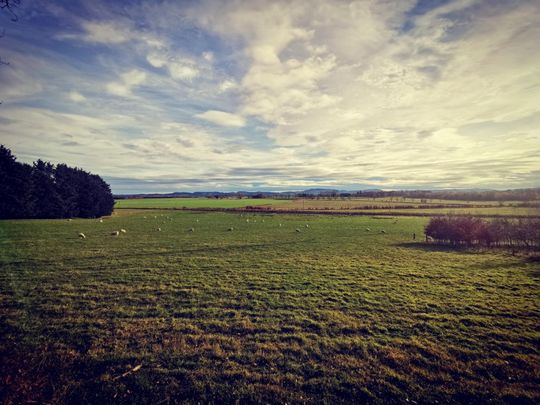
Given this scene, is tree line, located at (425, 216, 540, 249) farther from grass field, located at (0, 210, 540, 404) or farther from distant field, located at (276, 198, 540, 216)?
distant field, located at (276, 198, 540, 216)

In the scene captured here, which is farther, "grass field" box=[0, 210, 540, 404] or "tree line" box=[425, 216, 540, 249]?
"tree line" box=[425, 216, 540, 249]

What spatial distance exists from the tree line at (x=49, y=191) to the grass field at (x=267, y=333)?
48.2 meters

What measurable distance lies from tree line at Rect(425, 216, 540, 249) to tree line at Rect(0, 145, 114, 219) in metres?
75.4

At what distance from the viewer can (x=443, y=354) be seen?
7172 millimetres

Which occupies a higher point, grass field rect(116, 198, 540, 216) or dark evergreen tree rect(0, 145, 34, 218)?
dark evergreen tree rect(0, 145, 34, 218)

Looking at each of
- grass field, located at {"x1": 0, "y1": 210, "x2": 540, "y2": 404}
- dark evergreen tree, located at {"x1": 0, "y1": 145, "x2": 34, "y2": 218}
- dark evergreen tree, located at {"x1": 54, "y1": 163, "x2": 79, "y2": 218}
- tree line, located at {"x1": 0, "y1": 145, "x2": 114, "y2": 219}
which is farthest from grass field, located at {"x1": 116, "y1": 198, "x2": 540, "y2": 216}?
dark evergreen tree, located at {"x1": 0, "y1": 145, "x2": 34, "y2": 218}

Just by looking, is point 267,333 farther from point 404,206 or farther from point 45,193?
point 404,206

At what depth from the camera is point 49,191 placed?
57.2 metres

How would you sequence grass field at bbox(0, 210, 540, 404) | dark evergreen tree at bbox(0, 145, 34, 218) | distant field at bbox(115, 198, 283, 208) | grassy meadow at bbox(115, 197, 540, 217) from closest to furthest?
grass field at bbox(0, 210, 540, 404), dark evergreen tree at bbox(0, 145, 34, 218), grassy meadow at bbox(115, 197, 540, 217), distant field at bbox(115, 198, 283, 208)

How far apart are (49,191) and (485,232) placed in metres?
82.1

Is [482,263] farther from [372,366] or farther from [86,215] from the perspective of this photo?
[86,215]

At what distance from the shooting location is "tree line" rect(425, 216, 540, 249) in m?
24.0

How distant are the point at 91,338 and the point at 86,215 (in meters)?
73.8

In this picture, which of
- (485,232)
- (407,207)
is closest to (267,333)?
(485,232)
